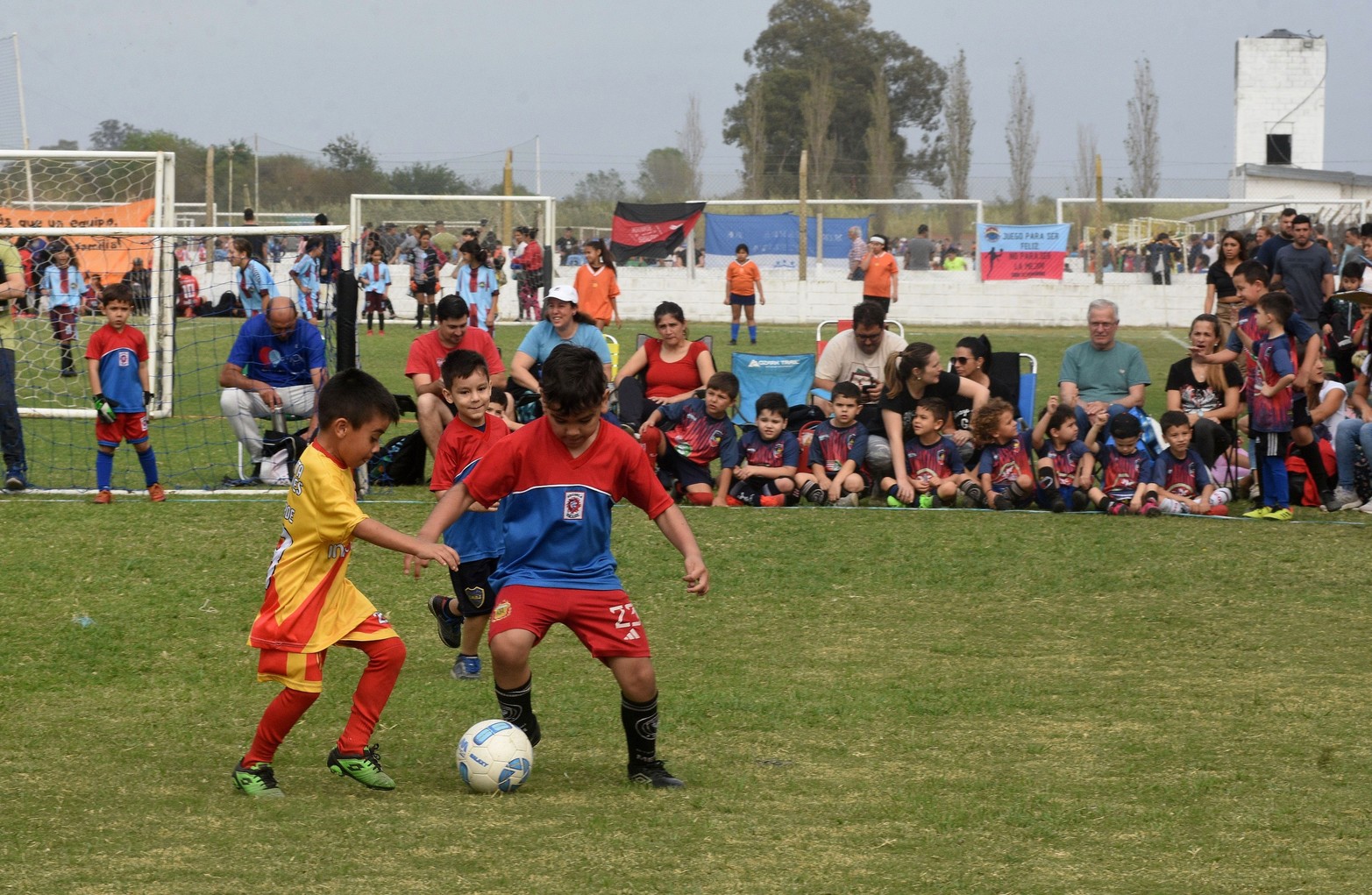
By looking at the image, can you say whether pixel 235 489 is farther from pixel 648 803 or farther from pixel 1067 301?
pixel 1067 301

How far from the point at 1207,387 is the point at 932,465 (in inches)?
91.1

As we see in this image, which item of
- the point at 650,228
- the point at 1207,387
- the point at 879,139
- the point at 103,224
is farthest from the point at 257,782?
the point at 879,139

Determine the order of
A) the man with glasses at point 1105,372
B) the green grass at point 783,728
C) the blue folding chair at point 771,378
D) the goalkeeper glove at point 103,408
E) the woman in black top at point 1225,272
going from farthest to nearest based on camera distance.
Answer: the woman in black top at point 1225,272, the blue folding chair at point 771,378, the man with glasses at point 1105,372, the goalkeeper glove at point 103,408, the green grass at point 783,728

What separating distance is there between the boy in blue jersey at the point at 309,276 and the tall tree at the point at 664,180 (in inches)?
696

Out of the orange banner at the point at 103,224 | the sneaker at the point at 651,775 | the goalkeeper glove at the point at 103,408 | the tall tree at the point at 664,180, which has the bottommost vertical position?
the sneaker at the point at 651,775

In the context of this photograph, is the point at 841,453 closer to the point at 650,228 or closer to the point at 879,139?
the point at 650,228

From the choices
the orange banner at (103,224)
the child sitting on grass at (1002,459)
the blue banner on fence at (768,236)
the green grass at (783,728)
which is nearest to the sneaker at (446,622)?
the green grass at (783,728)

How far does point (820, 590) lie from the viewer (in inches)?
318

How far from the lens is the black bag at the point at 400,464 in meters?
11.5

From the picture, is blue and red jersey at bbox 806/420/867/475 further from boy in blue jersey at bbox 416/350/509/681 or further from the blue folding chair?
boy in blue jersey at bbox 416/350/509/681

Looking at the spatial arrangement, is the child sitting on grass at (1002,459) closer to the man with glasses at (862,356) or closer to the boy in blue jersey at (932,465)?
the boy in blue jersey at (932,465)

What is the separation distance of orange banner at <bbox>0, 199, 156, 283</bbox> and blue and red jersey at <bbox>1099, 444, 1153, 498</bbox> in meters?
9.06

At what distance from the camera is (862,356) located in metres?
11.7

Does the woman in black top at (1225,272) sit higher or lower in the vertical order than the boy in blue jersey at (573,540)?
higher
